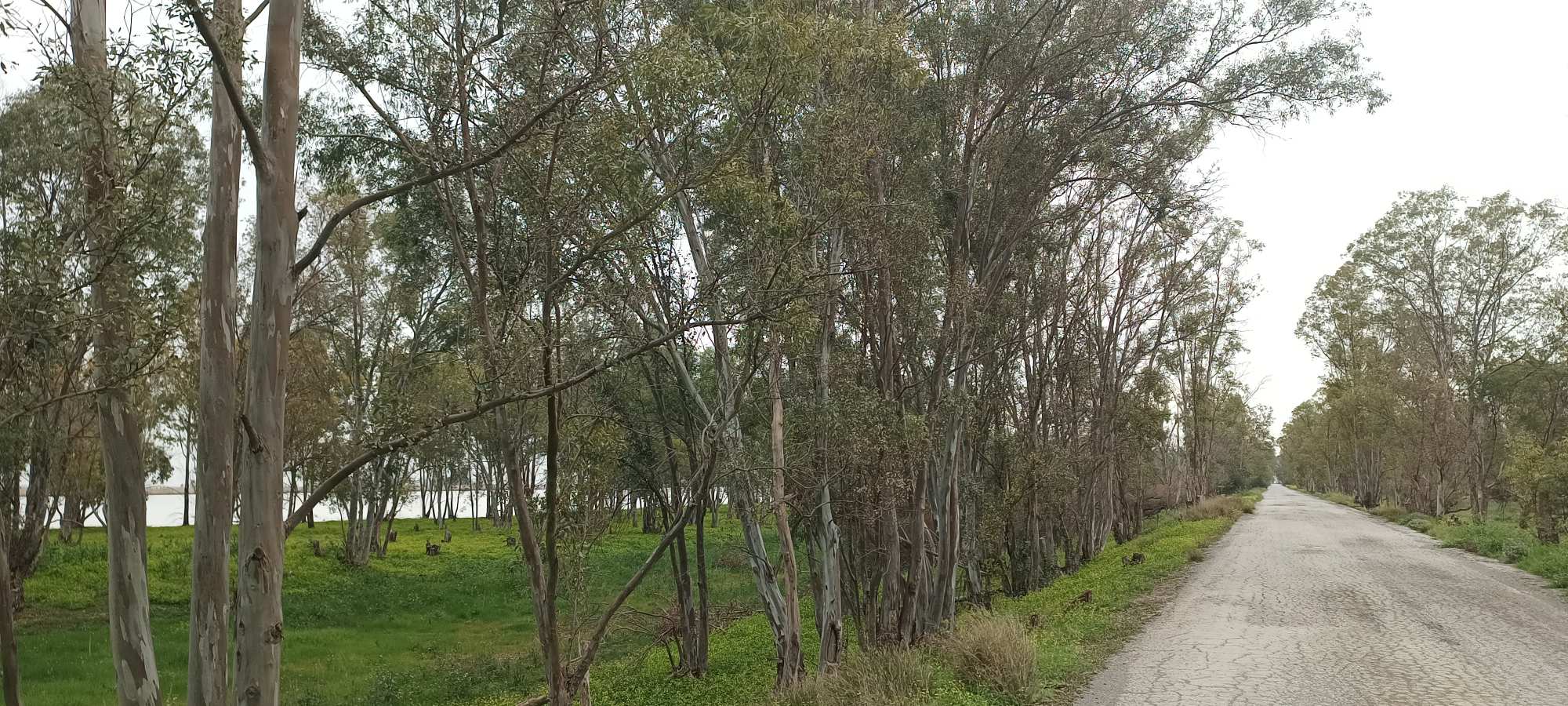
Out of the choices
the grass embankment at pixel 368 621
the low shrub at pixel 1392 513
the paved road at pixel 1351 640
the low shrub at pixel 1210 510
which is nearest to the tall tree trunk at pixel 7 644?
the grass embankment at pixel 368 621

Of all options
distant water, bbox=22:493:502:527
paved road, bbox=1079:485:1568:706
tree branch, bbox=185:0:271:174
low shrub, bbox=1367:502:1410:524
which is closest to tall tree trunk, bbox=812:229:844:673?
paved road, bbox=1079:485:1568:706

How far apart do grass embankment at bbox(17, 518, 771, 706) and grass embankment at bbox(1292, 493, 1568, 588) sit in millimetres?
14530

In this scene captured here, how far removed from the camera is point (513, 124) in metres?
6.50

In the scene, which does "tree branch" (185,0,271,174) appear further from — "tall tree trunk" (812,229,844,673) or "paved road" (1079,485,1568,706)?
"paved road" (1079,485,1568,706)

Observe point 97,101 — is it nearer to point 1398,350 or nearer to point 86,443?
point 86,443

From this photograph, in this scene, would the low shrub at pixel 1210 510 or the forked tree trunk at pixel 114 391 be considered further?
the low shrub at pixel 1210 510

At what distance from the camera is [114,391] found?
678 centimetres

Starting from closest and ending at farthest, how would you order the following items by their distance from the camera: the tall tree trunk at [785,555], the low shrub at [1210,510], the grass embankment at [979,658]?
the grass embankment at [979,658]
the tall tree trunk at [785,555]
the low shrub at [1210,510]

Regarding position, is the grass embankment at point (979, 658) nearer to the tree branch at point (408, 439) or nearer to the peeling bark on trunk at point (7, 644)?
the tree branch at point (408, 439)

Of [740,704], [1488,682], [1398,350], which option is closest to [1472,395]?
[1398,350]

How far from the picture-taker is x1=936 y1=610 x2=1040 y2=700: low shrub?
325 inches

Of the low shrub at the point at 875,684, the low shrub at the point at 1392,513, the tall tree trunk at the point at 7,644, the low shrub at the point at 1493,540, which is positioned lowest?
the low shrub at the point at 1392,513

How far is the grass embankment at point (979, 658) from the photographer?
823cm

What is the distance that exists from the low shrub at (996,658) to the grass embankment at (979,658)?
11 millimetres
